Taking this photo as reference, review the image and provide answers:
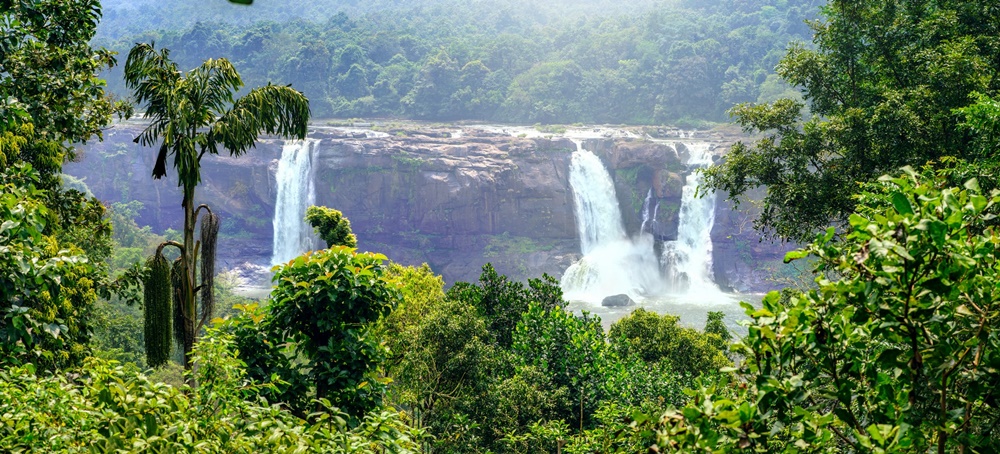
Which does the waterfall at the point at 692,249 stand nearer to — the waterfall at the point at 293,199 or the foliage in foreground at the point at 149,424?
the waterfall at the point at 293,199

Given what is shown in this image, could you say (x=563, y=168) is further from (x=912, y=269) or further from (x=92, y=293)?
(x=912, y=269)

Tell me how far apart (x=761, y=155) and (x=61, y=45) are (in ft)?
26.4

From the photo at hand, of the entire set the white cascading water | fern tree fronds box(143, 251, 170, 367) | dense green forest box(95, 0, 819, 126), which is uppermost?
dense green forest box(95, 0, 819, 126)

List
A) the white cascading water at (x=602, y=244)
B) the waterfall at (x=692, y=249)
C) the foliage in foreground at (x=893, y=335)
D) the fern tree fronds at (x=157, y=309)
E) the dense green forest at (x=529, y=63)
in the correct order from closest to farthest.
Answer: the foliage in foreground at (x=893, y=335) < the fern tree fronds at (x=157, y=309) < the waterfall at (x=692, y=249) < the white cascading water at (x=602, y=244) < the dense green forest at (x=529, y=63)

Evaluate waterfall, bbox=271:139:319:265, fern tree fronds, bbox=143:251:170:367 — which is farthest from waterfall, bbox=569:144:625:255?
fern tree fronds, bbox=143:251:170:367

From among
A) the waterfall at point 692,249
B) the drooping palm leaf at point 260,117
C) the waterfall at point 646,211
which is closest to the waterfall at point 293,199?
the waterfall at point 646,211

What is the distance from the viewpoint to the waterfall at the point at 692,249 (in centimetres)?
4431

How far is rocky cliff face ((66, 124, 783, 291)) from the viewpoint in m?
46.5

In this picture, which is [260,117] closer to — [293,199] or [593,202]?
[293,199]

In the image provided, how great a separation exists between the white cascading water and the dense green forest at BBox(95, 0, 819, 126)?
474 inches

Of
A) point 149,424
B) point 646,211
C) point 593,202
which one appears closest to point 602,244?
point 593,202

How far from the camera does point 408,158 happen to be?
4762 cm

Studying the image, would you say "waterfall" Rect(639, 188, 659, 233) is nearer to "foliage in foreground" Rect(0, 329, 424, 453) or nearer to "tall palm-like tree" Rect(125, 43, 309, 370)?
"tall palm-like tree" Rect(125, 43, 309, 370)

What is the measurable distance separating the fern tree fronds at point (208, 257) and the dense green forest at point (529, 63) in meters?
51.2
